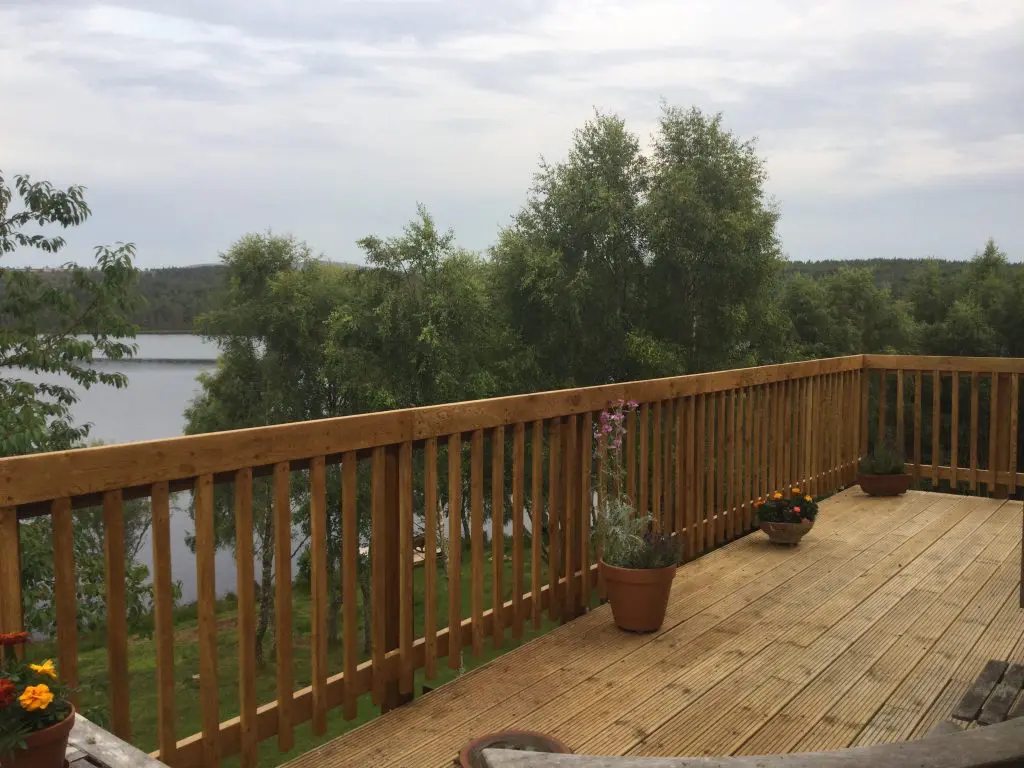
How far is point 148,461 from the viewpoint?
2.06m

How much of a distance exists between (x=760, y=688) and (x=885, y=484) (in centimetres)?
361

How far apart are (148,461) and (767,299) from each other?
20.1 meters

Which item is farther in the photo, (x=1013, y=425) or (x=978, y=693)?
(x=1013, y=425)

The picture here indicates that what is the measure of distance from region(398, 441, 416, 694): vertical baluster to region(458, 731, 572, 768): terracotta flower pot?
441 millimetres

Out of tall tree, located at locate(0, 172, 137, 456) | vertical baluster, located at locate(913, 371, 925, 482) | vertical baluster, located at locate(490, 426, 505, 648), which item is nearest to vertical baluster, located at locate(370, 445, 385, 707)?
vertical baluster, located at locate(490, 426, 505, 648)

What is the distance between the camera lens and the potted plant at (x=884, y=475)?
6.05 m

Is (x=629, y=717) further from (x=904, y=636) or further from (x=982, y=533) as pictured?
(x=982, y=533)

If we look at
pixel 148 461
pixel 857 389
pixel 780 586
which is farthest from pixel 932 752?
pixel 857 389

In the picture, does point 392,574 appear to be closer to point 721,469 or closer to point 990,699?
point 990,699

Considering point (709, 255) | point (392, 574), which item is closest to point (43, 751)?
point (392, 574)

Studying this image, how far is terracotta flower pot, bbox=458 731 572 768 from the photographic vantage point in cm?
234

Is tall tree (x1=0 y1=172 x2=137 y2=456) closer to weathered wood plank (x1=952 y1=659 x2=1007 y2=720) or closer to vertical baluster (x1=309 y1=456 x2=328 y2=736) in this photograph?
vertical baluster (x1=309 y1=456 x2=328 y2=736)

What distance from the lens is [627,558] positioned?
11.5ft

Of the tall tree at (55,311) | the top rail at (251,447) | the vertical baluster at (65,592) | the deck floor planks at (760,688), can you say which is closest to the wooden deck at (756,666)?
the deck floor planks at (760,688)
